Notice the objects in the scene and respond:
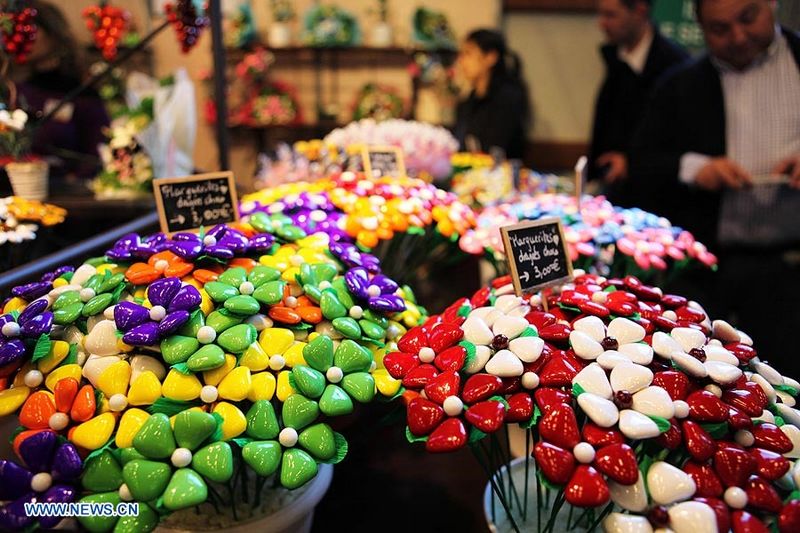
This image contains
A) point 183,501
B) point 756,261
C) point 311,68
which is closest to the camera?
point 183,501

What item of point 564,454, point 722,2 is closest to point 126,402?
point 564,454

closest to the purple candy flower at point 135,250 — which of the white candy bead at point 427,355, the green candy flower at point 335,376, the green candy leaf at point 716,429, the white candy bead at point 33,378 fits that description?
the white candy bead at point 33,378

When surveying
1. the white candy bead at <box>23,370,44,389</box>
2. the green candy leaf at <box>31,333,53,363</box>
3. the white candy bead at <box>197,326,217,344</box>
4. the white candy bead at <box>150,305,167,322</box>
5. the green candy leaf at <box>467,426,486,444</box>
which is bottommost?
the green candy leaf at <box>467,426,486,444</box>

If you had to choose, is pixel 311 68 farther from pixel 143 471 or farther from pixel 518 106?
pixel 143 471

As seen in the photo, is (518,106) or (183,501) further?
(518,106)

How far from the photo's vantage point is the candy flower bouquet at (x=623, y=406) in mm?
626

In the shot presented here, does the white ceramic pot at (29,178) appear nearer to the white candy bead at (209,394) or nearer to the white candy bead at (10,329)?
the white candy bead at (10,329)

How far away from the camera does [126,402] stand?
728mm

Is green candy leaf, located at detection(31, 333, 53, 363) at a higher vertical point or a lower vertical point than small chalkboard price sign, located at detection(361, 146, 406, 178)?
lower

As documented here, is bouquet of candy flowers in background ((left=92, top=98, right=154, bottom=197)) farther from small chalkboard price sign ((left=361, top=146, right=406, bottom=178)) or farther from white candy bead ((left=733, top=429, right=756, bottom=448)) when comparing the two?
white candy bead ((left=733, top=429, right=756, bottom=448))

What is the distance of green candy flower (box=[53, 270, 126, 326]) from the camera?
81 centimetres

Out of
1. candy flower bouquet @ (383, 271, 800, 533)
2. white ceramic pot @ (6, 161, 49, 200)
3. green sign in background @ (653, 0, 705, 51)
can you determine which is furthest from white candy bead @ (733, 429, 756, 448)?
green sign in background @ (653, 0, 705, 51)

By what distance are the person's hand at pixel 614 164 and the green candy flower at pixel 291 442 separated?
2.08m

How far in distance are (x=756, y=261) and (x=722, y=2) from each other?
0.79 meters
